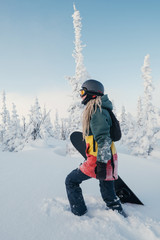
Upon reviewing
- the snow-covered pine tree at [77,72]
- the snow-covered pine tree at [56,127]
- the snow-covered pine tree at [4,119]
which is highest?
the snow-covered pine tree at [77,72]

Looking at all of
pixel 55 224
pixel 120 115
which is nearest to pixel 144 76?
pixel 55 224

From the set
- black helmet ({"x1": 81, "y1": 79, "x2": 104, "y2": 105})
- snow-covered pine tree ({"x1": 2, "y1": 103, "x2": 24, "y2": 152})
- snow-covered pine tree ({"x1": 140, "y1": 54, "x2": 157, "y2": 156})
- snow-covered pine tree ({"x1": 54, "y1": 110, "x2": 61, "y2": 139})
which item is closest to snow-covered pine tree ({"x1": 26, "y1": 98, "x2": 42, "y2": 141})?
snow-covered pine tree ({"x1": 2, "y1": 103, "x2": 24, "y2": 152})

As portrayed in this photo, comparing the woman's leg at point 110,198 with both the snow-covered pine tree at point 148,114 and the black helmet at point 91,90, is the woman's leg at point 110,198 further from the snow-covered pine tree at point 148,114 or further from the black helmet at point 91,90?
the snow-covered pine tree at point 148,114

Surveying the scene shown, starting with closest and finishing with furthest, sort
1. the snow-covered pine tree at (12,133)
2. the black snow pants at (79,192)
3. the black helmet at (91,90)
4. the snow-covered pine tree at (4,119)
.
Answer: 1. the black snow pants at (79,192)
2. the black helmet at (91,90)
3. the snow-covered pine tree at (12,133)
4. the snow-covered pine tree at (4,119)

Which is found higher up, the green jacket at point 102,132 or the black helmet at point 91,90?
the black helmet at point 91,90

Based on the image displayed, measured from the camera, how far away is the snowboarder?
212cm

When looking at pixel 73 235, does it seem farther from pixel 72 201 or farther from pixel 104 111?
pixel 104 111

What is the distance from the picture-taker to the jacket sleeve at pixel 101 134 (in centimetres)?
210

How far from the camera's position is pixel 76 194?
2.29 meters

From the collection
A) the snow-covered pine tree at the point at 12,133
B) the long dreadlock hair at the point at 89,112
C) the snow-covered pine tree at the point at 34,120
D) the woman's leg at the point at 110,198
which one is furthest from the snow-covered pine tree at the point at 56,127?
the woman's leg at the point at 110,198

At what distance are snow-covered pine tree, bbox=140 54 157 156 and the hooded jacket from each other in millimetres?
19842

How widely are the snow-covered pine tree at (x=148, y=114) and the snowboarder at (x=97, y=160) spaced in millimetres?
19769

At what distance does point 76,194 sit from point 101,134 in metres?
1.05

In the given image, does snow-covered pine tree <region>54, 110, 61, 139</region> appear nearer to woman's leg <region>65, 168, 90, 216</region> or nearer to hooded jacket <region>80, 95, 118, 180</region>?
woman's leg <region>65, 168, 90, 216</region>
